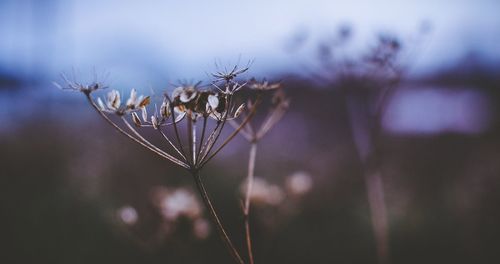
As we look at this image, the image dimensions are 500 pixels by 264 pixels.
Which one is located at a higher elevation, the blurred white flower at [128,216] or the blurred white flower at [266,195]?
the blurred white flower at [128,216]

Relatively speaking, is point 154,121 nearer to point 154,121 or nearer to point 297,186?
point 154,121

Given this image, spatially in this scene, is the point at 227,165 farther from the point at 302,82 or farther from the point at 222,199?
the point at 302,82

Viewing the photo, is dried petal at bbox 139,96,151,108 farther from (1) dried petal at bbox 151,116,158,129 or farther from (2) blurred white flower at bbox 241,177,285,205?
(2) blurred white flower at bbox 241,177,285,205

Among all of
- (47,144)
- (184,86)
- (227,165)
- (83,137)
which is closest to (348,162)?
(227,165)

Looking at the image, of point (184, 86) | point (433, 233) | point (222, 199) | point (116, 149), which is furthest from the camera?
point (116, 149)

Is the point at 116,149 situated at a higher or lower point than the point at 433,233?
higher

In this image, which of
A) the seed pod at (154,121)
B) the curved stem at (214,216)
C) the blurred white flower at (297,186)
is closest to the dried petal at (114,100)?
the seed pod at (154,121)

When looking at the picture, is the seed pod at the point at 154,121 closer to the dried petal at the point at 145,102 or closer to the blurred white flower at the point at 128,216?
the dried petal at the point at 145,102

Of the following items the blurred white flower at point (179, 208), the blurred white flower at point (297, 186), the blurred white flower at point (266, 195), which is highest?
the blurred white flower at point (179, 208)

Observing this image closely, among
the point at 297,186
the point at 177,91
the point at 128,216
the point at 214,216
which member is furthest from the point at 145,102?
the point at 297,186

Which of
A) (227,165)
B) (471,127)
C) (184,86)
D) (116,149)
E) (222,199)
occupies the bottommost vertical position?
(471,127)

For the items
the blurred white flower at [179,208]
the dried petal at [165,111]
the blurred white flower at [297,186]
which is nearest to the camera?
the dried petal at [165,111]
